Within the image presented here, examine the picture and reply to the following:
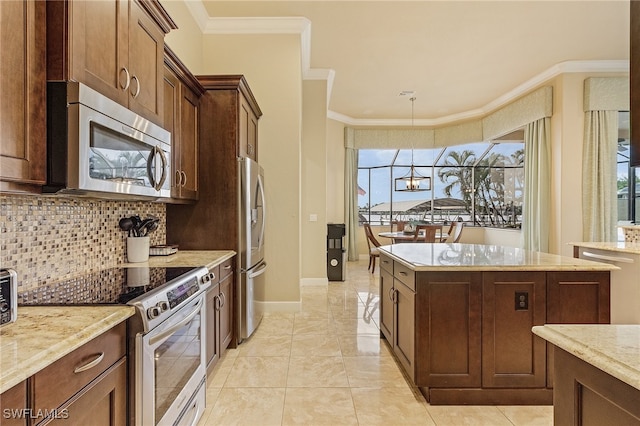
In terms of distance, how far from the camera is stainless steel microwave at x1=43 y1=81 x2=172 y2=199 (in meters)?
1.21

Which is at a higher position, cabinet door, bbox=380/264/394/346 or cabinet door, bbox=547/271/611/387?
cabinet door, bbox=547/271/611/387

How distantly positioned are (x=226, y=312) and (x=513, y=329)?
2098mm

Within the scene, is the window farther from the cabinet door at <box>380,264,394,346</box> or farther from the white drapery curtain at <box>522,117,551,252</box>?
the cabinet door at <box>380,264,394,346</box>

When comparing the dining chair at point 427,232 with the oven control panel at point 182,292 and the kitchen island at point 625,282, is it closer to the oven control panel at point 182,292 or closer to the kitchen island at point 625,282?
the kitchen island at point 625,282

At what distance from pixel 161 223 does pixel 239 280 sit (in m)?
0.86

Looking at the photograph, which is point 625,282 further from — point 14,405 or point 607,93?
point 14,405

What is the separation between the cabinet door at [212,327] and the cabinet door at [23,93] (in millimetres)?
1356

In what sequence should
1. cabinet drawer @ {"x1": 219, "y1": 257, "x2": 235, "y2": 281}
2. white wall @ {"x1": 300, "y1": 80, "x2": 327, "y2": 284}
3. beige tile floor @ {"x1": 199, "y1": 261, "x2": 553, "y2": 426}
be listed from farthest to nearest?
white wall @ {"x1": 300, "y1": 80, "x2": 327, "y2": 284}, cabinet drawer @ {"x1": 219, "y1": 257, "x2": 235, "y2": 281}, beige tile floor @ {"x1": 199, "y1": 261, "x2": 553, "y2": 426}

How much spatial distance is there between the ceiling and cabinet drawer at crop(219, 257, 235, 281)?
2.77 metres

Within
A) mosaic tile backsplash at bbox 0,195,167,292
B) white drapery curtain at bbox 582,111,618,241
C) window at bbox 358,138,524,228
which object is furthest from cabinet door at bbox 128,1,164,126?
window at bbox 358,138,524,228

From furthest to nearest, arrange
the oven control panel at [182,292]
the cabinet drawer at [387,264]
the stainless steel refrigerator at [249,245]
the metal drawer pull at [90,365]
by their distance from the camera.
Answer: the stainless steel refrigerator at [249,245]
the cabinet drawer at [387,264]
the oven control panel at [182,292]
the metal drawer pull at [90,365]

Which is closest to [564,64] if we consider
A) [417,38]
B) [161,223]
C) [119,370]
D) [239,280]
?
[417,38]

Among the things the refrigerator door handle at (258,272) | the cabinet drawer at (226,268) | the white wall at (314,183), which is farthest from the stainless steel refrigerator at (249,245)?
→ the white wall at (314,183)

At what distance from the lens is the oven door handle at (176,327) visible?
132cm
